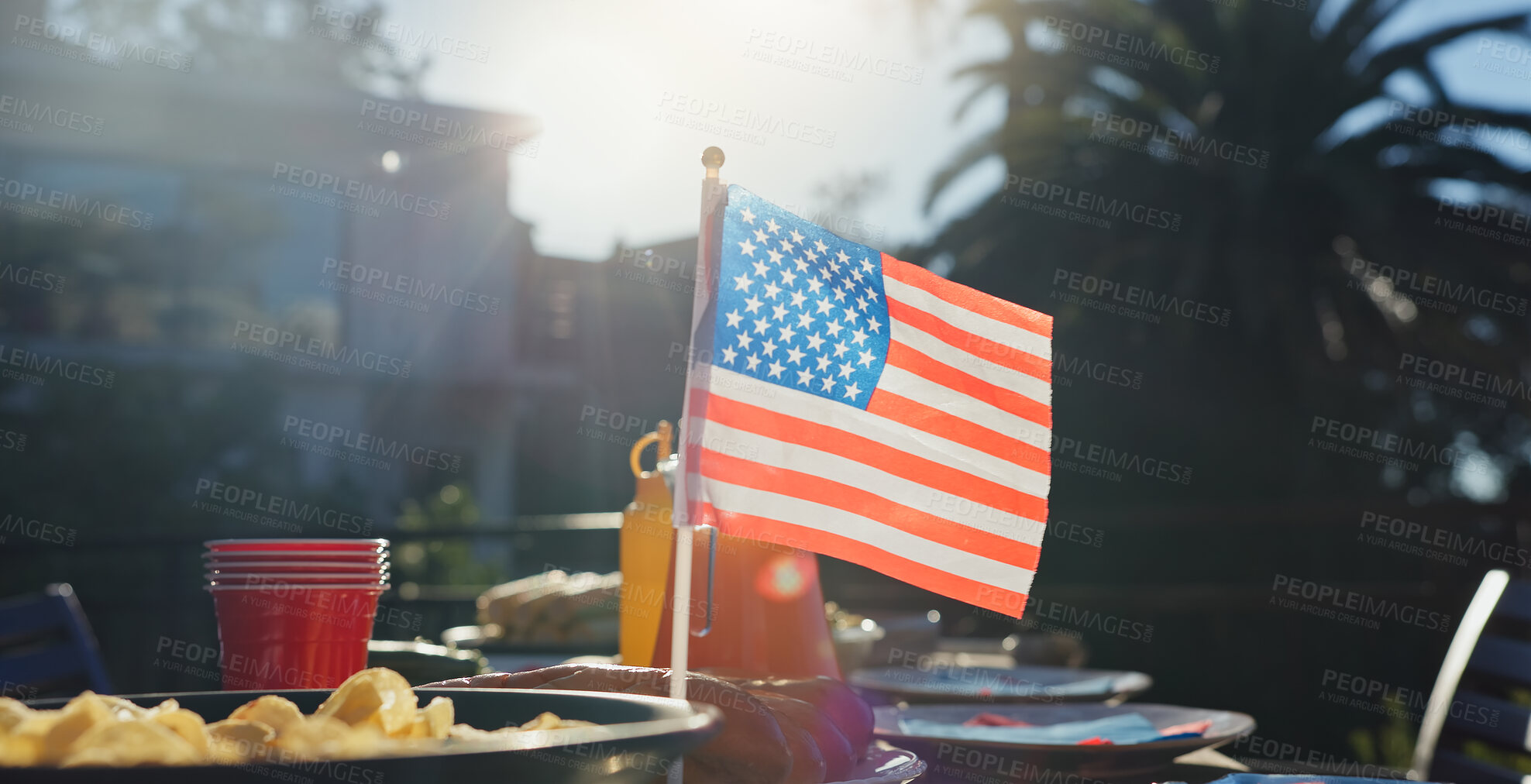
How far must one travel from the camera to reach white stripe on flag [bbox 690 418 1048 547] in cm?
108

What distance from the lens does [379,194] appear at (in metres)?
14.7

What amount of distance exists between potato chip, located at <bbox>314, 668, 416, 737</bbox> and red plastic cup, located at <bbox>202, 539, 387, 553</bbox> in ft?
1.51

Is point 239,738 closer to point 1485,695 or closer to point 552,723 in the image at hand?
point 552,723

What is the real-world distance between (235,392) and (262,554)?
10995mm

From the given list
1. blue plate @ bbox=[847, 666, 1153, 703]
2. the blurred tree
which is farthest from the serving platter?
the blurred tree

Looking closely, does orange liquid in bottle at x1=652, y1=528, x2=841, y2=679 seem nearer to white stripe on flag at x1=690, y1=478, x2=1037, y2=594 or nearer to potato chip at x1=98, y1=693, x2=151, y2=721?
white stripe on flag at x1=690, y1=478, x2=1037, y2=594

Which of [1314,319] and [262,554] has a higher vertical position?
[1314,319]

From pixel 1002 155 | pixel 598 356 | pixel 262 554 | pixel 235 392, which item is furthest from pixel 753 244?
pixel 598 356

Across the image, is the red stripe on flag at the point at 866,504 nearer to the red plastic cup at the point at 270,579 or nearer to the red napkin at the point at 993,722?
the red napkin at the point at 993,722

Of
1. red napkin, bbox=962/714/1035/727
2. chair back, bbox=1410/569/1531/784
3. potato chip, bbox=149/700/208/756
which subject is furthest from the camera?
chair back, bbox=1410/569/1531/784

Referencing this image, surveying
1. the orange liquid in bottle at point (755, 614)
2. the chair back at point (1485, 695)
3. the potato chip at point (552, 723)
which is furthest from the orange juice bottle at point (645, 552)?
the chair back at point (1485, 695)

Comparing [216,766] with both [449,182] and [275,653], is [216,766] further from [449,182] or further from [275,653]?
[449,182]

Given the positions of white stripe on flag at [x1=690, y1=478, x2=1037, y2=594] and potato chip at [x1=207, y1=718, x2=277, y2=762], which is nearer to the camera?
potato chip at [x1=207, y1=718, x2=277, y2=762]

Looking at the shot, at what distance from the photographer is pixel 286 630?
3.78ft
